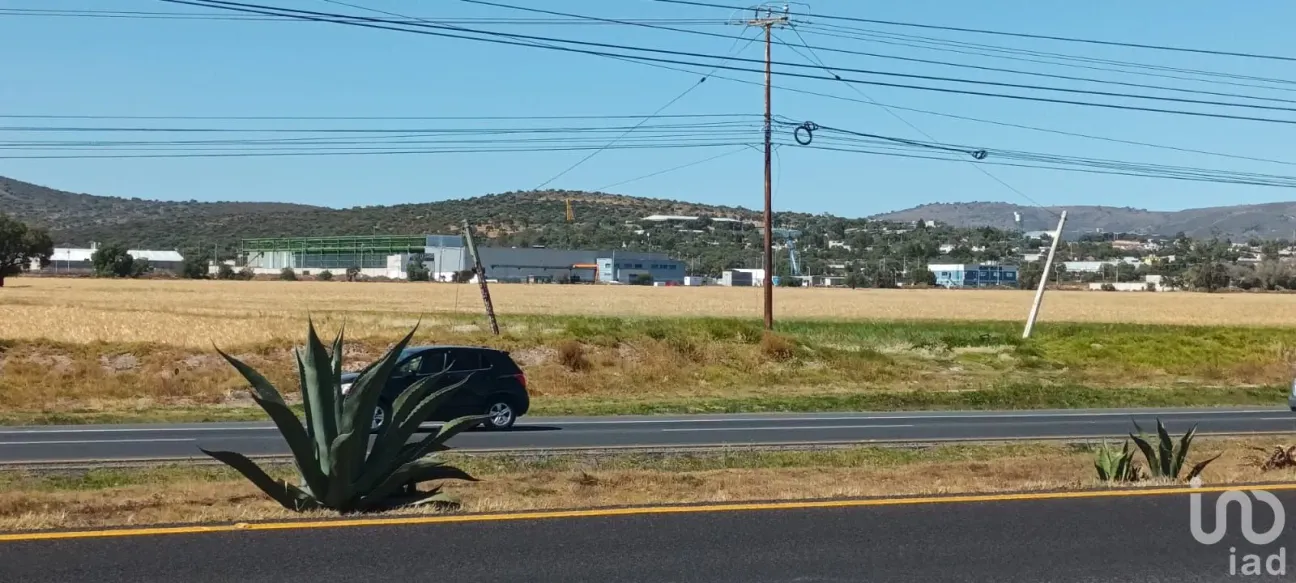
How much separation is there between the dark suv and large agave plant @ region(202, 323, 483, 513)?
11.3 m

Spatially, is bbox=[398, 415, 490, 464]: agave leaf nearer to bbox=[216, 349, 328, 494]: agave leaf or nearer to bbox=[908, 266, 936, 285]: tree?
bbox=[216, 349, 328, 494]: agave leaf

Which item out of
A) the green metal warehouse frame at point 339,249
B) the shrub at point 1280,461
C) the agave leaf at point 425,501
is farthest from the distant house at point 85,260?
the shrub at point 1280,461

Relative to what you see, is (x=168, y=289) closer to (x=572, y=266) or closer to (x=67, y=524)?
(x=572, y=266)

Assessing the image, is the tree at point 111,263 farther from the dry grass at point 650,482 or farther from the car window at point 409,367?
the dry grass at point 650,482

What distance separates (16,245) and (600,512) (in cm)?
10302

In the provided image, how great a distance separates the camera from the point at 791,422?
23438 mm

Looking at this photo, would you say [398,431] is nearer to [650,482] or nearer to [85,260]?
[650,482]

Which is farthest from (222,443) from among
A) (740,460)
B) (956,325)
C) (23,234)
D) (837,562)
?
(23,234)

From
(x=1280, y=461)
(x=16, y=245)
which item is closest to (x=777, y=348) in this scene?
(x=1280, y=461)

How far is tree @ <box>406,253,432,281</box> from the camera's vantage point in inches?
4575

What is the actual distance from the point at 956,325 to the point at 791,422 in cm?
3164
